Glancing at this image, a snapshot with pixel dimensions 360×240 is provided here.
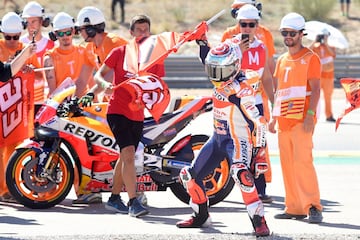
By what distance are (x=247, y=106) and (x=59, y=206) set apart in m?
2.76

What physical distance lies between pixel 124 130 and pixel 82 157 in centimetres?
73

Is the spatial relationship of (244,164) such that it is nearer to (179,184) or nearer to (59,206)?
(179,184)

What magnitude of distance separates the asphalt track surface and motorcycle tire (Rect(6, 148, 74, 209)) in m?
0.11

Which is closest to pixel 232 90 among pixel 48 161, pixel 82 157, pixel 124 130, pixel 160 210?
pixel 124 130

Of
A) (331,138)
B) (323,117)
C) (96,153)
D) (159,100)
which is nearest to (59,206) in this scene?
(96,153)

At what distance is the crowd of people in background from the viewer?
9.33m

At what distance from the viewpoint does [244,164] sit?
9.27 metres

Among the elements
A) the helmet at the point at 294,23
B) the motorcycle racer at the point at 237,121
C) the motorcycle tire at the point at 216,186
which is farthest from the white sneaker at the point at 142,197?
the helmet at the point at 294,23

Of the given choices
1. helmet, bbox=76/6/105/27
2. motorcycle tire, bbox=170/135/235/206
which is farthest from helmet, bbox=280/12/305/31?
helmet, bbox=76/6/105/27

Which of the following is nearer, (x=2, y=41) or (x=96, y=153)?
(x=96, y=153)

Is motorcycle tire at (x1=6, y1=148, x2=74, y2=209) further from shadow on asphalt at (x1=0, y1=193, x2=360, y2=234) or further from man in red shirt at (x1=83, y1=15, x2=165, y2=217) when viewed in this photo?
man in red shirt at (x1=83, y1=15, x2=165, y2=217)

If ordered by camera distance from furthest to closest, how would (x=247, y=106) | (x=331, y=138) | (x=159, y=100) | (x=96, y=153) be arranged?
(x=331, y=138) → (x=96, y=153) → (x=159, y=100) → (x=247, y=106)

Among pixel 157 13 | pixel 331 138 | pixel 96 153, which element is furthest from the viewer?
pixel 157 13

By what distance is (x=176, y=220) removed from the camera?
34.0ft
